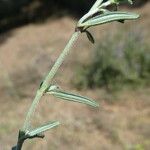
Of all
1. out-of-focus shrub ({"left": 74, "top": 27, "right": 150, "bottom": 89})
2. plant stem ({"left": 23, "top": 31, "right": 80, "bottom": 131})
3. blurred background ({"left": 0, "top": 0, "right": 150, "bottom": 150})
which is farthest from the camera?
out-of-focus shrub ({"left": 74, "top": 27, "right": 150, "bottom": 89})

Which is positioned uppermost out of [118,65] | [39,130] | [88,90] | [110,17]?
[110,17]

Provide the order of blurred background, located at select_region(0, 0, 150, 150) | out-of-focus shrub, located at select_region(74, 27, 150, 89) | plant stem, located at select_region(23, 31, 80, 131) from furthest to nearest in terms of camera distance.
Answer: out-of-focus shrub, located at select_region(74, 27, 150, 89)
blurred background, located at select_region(0, 0, 150, 150)
plant stem, located at select_region(23, 31, 80, 131)

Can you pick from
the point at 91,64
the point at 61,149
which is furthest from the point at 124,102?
the point at 61,149

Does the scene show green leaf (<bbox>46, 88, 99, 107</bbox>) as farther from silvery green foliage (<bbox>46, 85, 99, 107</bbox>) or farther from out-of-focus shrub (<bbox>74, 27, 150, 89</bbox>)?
out-of-focus shrub (<bbox>74, 27, 150, 89</bbox>)

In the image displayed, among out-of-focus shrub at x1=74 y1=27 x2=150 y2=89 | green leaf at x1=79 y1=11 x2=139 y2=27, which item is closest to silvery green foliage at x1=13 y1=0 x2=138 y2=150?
green leaf at x1=79 y1=11 x2=139 y2=27

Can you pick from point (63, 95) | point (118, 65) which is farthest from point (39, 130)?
point (118, 65)

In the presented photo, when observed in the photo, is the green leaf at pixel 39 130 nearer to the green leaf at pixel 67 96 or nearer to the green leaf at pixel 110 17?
the green leaf at pixel 67 96

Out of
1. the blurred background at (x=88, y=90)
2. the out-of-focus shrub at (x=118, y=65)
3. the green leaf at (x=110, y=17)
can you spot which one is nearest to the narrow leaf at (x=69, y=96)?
the green leaf at (x=110, y=17)

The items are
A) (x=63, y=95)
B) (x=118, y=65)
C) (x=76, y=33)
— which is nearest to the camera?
(x=76, y=33)

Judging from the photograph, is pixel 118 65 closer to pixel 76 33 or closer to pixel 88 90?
A: pixel 88 90

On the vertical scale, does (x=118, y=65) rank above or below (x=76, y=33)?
below
